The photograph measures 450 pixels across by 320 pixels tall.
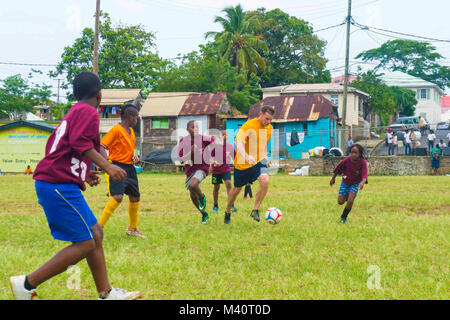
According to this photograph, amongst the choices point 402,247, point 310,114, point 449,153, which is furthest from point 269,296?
point 310,114

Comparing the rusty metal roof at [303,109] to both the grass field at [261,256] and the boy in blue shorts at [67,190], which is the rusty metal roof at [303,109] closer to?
the grass field at [261,256]

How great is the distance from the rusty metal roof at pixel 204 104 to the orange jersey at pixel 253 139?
110 ft

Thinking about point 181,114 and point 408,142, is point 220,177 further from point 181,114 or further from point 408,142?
point 181,114

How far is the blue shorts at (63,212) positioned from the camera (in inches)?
148

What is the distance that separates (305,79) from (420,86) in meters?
18.7

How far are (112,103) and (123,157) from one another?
126ft

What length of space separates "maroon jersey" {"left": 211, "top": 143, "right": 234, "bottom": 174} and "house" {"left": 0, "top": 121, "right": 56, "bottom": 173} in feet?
92.0

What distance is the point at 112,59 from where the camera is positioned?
50344 millimetres

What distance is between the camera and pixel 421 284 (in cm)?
451

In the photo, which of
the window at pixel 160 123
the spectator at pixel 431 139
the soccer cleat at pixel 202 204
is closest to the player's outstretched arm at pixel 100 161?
the soccer cleat at pixel 202 204

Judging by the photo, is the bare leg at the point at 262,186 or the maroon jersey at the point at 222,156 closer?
the bare leg at the point at 262,186

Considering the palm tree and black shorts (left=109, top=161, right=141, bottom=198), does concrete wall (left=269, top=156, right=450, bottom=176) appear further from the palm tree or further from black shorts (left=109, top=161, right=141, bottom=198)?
the palm tree

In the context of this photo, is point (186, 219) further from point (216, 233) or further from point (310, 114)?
point (310, 114)

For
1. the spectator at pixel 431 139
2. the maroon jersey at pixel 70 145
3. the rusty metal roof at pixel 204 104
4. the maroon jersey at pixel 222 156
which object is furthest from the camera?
the rusty metal roof at pixel 204 104
